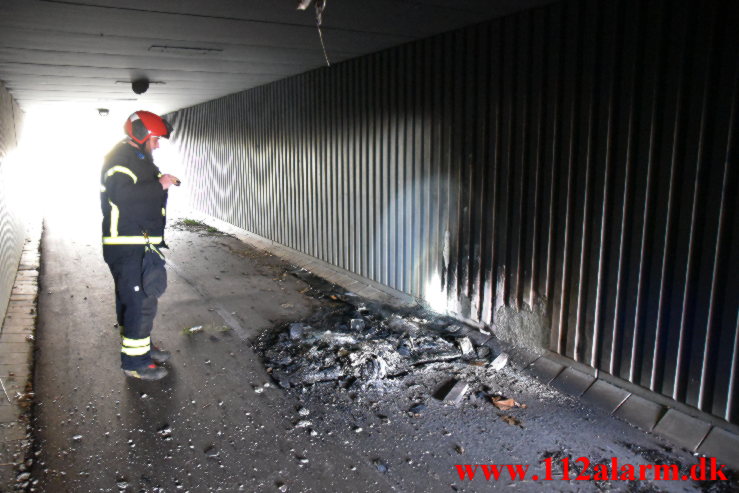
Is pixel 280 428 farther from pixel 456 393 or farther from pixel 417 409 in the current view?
pixel 456 393

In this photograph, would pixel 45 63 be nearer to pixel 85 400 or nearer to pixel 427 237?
pixel 85 400

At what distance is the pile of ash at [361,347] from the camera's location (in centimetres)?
447

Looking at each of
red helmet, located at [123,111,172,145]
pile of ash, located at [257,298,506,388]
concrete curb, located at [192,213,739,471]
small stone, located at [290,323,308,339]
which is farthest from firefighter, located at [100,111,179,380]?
concrete curb, located at [192,213,739,471]

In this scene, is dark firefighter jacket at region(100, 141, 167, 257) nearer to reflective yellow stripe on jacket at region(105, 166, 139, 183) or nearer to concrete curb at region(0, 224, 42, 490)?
reflective yellow stripe on jacket at region(105, 166, 139, 183)

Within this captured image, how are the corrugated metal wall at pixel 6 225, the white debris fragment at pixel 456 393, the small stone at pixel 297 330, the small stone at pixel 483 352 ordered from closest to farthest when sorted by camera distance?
the white debris fragment at pixel 456 393, the small stone at pixel 483 352, the small stone at pixel 297 330, the corrugated metal wall at pixel 6 225

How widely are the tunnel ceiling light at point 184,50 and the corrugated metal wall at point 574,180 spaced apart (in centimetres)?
190

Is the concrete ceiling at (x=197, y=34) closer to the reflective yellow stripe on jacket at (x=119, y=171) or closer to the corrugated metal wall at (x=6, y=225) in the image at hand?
the corrugated metal wall at (x=6, y=225)

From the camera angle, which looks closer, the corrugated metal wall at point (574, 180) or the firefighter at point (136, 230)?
the corrugated metal wall at point (574, 180)

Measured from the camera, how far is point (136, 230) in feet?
14.1

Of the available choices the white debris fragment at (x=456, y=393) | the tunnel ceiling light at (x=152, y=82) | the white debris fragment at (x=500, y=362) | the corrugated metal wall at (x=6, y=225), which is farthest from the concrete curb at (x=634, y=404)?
the tunnel ceiling light at (x=152, y=82)

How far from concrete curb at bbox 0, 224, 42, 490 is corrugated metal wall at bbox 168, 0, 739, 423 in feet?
13.6

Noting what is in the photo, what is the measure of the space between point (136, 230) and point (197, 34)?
2572 mm

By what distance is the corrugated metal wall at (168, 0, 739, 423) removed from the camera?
11.2ft

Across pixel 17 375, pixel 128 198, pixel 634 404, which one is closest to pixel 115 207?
pixel 128 198
